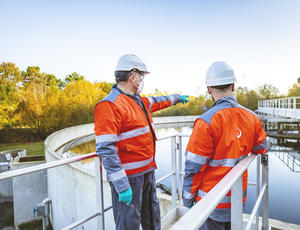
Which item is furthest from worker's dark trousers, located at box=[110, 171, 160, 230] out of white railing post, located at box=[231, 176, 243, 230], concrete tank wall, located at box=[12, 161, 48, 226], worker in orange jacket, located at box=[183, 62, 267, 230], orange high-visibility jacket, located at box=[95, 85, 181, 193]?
concrete tank wall, located at box=[12, 161, 48, 226]

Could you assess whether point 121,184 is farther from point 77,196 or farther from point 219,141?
point 77,196

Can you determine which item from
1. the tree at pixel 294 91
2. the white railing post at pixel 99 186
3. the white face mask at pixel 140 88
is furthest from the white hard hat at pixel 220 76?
the tree at pixel 294 91

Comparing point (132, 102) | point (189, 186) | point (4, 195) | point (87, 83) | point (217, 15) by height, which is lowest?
point (4, 195)

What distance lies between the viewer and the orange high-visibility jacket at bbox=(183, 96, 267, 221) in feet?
3.88

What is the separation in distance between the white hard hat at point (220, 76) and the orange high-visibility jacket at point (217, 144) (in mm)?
124

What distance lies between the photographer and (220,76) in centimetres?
134

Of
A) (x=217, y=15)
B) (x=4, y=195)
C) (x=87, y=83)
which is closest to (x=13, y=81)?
(x=87, y=83)

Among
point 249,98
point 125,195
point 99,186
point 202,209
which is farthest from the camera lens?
point 249,98

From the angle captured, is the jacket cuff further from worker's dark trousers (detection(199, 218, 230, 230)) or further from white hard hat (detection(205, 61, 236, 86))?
white hard hat (detection(205, 61, 236, 86))

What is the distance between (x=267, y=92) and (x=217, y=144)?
970 inches

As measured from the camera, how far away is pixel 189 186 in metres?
1.31

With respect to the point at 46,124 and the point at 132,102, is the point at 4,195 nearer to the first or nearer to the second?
the point at 46,124

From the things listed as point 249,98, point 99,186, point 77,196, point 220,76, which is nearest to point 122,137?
point 99,186

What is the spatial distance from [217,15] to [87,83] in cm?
1625
